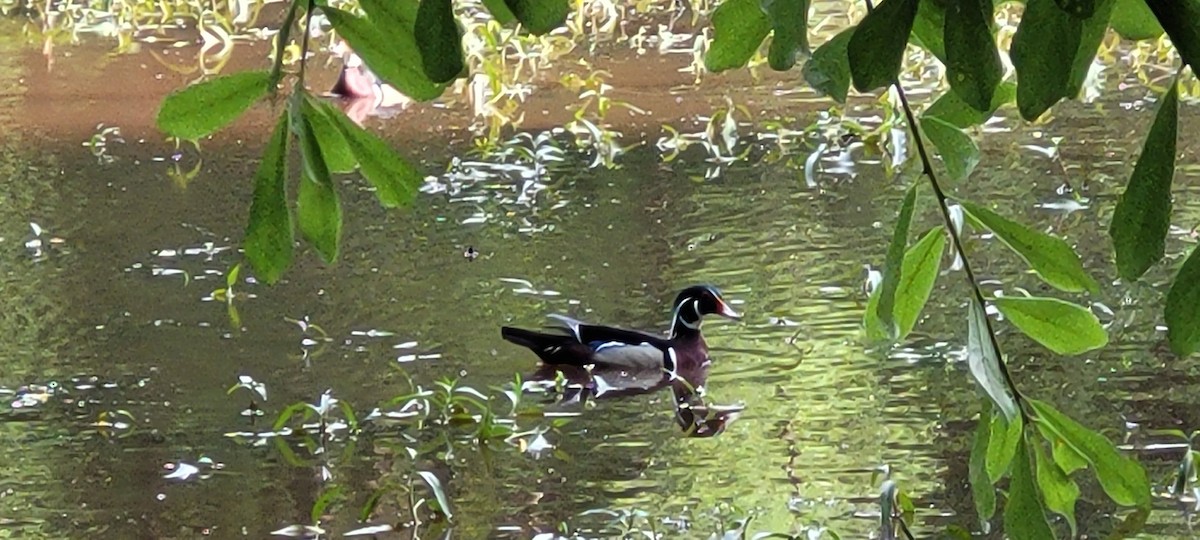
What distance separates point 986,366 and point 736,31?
129mm

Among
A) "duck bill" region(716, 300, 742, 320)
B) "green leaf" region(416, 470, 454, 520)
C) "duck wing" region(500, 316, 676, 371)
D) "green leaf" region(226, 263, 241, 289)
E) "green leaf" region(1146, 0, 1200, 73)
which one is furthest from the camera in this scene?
"green leaf" region(226, 263, 241, 289)

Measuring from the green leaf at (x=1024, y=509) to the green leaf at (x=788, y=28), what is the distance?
14 cm

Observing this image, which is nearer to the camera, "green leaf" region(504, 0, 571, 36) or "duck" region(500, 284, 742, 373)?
"green leaf" region(504, 0, 571, 36)

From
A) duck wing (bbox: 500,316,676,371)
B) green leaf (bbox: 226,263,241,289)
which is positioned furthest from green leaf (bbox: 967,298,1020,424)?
green leaf (bbox: 226,263,241,289)

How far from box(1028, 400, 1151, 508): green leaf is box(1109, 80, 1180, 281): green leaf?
88mm

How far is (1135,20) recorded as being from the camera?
500 millimetres

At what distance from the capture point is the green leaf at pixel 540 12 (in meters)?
0.46

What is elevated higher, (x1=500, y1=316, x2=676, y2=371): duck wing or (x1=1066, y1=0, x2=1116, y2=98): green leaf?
(x1=1066, y1=0, x2=1116, y2=98): green leaf

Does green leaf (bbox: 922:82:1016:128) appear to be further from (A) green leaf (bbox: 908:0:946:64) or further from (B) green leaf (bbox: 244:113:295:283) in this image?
(B) green leaf (bbox: 244:113:295:283)

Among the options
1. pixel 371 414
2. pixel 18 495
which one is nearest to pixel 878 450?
pixel 371 414

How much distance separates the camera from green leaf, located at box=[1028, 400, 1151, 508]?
52 centimetres

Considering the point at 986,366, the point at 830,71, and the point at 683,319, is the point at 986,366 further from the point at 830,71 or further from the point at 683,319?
the point at 683,319

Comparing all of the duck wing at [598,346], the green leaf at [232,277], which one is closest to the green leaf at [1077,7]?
the duck wing at [598,346]

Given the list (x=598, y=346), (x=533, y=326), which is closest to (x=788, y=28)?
(x=598, y=346)
